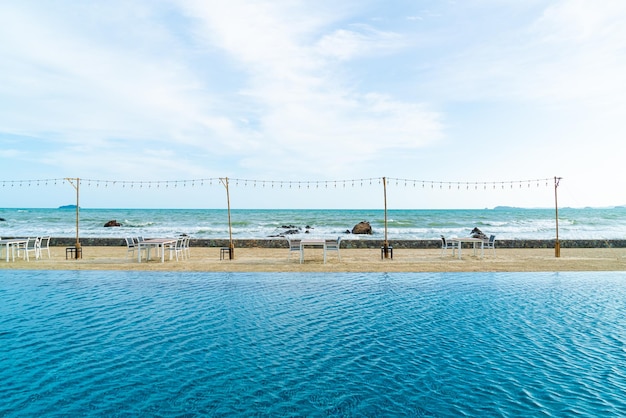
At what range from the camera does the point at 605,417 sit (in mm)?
4211

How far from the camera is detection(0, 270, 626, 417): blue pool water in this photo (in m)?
4.52

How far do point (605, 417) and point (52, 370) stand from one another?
6.16 m

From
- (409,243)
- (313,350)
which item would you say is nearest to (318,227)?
(409,243)

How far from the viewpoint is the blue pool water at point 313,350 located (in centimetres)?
452

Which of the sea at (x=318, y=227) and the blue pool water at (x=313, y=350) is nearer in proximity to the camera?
the blue pool water at (x=313, y=350)

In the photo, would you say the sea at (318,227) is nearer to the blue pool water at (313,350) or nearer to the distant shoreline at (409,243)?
the distant shoreline at (409,243)

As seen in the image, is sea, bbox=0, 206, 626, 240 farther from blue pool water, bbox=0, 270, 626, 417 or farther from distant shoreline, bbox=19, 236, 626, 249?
blue pool water, bbox=0, 270, 626, 417

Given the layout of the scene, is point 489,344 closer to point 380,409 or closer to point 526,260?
point 380,409

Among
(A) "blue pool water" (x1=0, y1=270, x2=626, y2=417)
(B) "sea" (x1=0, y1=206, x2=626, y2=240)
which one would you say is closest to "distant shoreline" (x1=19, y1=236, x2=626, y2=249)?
(B) "sea" (x1=0, y1=206, x2=626, y2=240)

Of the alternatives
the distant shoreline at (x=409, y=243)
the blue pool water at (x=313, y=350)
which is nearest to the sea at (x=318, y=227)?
the distant shoreline at (x=409, y=243)

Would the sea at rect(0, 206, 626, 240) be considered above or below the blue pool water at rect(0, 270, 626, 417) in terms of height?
above

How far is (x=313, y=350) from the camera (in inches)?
236

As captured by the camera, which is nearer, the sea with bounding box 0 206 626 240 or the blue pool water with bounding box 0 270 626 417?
the blue pool water with bounding box 0 270 626 417

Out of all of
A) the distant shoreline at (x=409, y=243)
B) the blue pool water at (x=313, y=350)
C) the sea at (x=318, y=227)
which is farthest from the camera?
the sea at (x=318, y=227)
